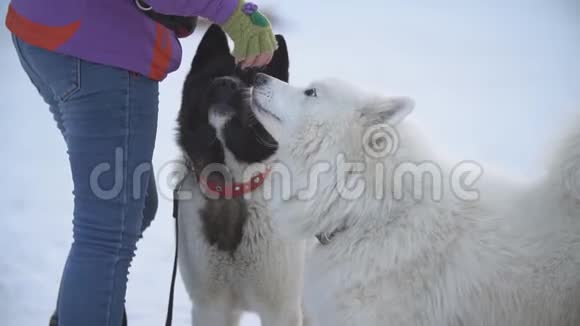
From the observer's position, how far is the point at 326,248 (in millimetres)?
1974

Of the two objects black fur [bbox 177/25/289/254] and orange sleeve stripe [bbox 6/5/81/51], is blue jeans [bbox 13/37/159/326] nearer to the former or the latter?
orange sleeve stripe [bbox 6/5/81/51]

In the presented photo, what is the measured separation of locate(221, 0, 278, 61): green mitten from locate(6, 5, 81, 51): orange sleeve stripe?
0.43m

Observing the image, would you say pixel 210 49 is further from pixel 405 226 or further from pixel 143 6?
pixel 405 226

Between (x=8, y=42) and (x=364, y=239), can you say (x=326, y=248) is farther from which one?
(x=8, y=42)

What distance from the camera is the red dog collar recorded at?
99.8 inches

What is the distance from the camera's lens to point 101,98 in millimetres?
1613

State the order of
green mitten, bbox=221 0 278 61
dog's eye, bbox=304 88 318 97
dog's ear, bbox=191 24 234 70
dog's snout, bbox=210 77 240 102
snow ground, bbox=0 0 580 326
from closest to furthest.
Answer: green mitten, bbox=221 0 278 61, dog's eye, bbox=304 88 318 97, dog's snout, bbox=210 77 240 102, dog's ear, bbox=191 24 234 70, snow ground, bbox=0 0 580 326

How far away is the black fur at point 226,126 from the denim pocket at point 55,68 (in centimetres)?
96

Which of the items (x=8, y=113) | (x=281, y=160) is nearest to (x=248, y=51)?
(x=281, y=160)

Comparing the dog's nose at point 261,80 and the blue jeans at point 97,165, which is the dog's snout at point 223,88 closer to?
the dog's nose at point 261,80

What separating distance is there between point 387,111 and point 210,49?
114cm

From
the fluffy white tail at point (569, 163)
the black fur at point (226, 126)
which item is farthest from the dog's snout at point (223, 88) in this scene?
the fluffy white tail at point (569, 163)

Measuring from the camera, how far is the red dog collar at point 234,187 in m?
2.54

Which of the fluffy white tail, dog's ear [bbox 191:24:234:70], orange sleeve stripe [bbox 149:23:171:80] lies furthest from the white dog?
dog's ear [bbox 191:24:234:70]
